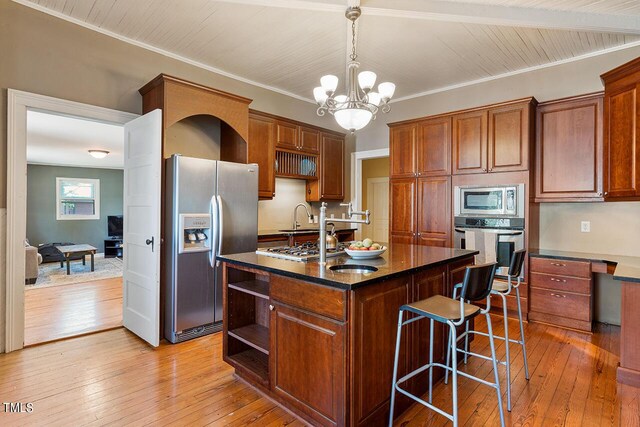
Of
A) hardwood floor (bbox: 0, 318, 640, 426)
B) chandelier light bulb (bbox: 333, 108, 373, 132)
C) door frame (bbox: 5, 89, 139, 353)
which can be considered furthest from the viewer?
door frame (bbox: 5, 89, 139, 353)

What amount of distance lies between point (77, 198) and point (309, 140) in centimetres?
764

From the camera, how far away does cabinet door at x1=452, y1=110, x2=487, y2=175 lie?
397cm

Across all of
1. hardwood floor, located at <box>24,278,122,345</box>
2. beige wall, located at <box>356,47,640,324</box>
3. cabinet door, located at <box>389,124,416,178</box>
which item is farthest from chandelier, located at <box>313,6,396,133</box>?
hardwood floor, located at <box>24,278,122,345</box>

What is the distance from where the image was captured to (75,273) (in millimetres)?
6465

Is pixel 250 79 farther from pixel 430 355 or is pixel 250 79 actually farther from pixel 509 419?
pixel 509 419

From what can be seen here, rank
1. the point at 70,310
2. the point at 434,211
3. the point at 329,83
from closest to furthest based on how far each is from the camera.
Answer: the point at 329,83 < the point at 70,310 < the point at 434,211

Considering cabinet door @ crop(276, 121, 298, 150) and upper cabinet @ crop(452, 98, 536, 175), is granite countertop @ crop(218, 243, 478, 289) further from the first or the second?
cabinet door @ crop(276, 121, 298, 150)

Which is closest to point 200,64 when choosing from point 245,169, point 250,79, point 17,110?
point 250,79

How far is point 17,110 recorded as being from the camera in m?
2.83

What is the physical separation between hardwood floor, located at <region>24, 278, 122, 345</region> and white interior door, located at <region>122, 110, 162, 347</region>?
440 millimetres

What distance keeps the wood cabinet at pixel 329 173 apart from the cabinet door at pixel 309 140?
0.33 feet

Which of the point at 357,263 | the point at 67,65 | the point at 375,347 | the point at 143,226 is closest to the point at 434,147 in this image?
the point at 357,263

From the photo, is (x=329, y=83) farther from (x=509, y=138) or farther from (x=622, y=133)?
(x=622, y=133)

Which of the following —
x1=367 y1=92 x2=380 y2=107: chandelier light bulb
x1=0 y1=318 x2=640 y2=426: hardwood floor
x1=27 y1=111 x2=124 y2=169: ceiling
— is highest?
x1=27 y1=111 x2=124 y2=169: ceiling
